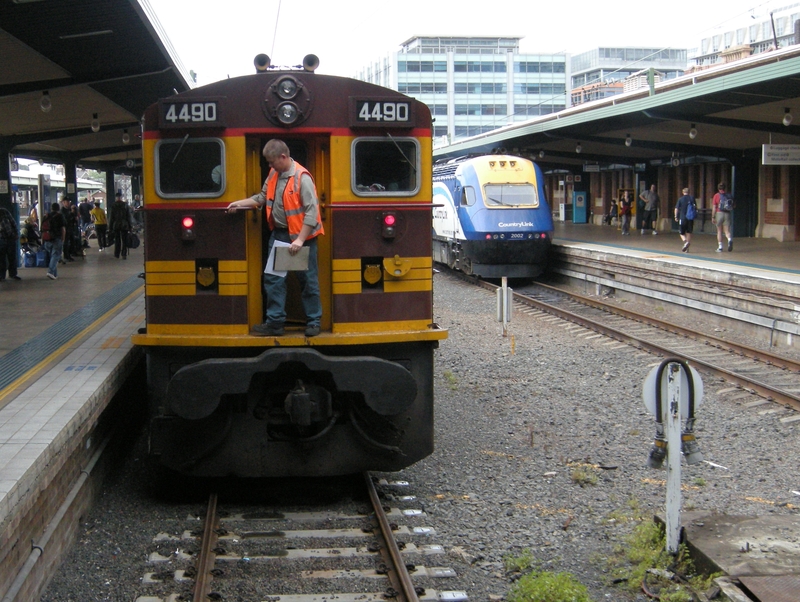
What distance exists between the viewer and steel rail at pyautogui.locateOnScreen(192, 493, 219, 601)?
5.06 m

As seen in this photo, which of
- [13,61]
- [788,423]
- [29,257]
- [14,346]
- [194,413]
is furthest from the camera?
[29,257]

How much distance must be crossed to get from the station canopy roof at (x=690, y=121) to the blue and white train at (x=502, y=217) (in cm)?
273

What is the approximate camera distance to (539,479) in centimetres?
739

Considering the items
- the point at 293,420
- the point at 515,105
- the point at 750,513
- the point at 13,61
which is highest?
the point at 515,105

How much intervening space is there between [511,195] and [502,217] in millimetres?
782

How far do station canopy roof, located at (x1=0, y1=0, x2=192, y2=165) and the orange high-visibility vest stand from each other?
1937 mm

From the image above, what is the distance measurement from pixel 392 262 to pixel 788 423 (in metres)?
4.93

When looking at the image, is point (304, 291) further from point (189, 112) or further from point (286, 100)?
point (189, 112)

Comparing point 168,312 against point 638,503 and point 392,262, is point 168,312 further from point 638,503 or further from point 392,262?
point 638,503

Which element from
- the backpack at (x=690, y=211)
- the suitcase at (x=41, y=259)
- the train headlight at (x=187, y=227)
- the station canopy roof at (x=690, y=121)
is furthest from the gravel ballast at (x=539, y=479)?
the suitcase at (x=41, y=259)

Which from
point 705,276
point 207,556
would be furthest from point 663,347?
point 207,556

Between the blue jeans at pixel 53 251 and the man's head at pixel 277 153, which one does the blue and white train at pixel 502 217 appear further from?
the man's head at pixel 277 153

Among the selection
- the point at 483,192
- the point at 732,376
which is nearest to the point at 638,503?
the point at 732,376

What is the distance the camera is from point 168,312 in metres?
6.58
